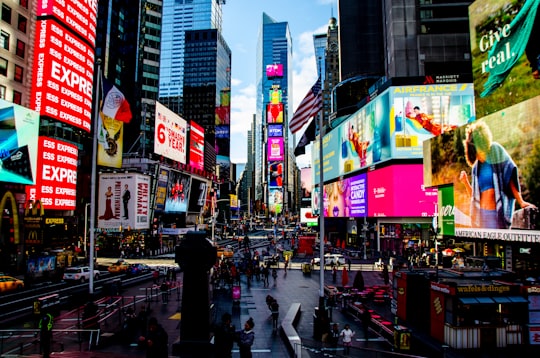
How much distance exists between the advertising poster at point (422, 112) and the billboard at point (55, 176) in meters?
44.8

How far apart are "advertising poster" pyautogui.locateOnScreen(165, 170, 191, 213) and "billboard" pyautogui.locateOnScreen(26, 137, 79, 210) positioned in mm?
23126

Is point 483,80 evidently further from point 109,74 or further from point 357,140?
point 109,74

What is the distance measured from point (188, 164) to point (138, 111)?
34985 mm

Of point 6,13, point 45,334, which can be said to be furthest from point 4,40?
point 45,334

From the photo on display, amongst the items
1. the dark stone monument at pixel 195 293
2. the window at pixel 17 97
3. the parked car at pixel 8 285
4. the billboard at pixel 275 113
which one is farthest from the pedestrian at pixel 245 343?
the billboard at pixel 275 113

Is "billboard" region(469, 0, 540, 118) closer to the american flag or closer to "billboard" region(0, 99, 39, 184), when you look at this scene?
the american flag

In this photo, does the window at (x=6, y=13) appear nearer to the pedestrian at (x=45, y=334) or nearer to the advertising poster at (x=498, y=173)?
the pedestrian at (x=45, y=334)

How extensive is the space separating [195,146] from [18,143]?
47611 millimetres

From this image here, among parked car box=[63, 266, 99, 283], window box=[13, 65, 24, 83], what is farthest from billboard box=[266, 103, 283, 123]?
parked car box=[63, 266, 99, 283]

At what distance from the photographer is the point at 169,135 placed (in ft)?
220

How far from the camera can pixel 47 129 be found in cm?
4609

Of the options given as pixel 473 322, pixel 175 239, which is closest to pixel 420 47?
pixel 175 239

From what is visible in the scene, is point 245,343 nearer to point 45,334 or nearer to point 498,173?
point 45,334

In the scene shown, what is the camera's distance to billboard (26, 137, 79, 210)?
1622 inches
